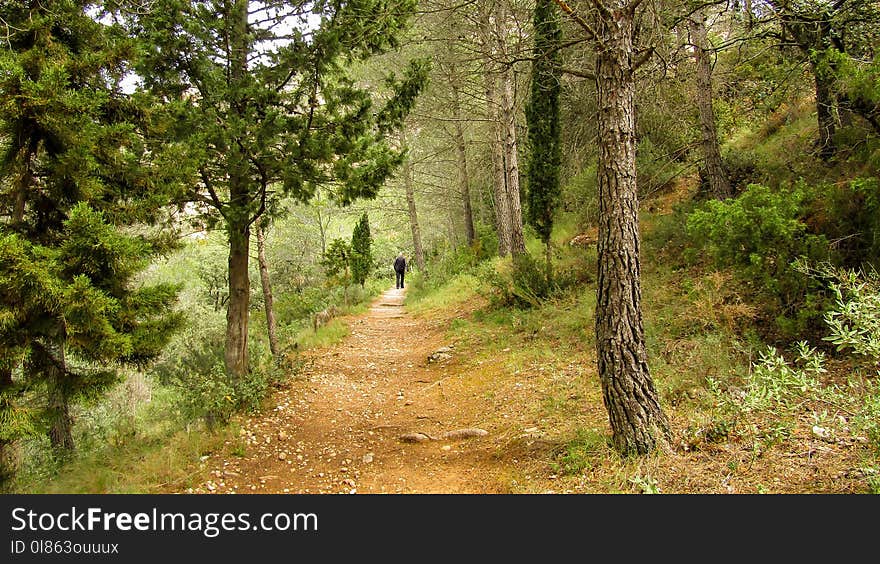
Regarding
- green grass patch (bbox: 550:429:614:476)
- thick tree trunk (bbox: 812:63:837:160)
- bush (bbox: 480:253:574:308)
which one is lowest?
green grass patch (bbox: 550:429:614:476)

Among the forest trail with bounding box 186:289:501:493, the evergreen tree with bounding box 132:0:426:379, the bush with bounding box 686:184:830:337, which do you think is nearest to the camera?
the forest trail with bounding box 186:289:501:493

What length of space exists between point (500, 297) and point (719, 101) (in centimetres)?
664

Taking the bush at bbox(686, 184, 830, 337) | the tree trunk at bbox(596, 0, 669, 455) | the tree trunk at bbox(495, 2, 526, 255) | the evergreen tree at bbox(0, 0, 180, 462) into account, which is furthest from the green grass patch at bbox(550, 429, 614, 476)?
Result: the tree trunk at bbox(495, 2, 526, 255)

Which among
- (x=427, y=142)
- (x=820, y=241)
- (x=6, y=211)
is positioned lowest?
(x=820, y=241)

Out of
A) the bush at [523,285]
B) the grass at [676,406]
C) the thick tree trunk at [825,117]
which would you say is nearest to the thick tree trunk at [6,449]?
the grass at [676,406]

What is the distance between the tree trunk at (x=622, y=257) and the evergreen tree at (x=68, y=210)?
3.95 meters

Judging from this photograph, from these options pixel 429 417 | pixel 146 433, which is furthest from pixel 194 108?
pixel 429 417

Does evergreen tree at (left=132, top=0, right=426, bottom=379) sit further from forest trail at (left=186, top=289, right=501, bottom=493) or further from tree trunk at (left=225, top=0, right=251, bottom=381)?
forest trail at (left=186, top=289, right=501, bottom=493)

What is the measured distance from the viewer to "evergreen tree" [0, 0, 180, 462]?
3.68 m

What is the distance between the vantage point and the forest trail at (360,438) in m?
4.42

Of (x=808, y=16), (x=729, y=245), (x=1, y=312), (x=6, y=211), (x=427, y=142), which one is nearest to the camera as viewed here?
(x=1, y=312)

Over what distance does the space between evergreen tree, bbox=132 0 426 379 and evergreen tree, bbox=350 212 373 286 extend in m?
9.69

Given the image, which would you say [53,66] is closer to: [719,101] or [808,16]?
[808,16]

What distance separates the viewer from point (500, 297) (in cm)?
1027
